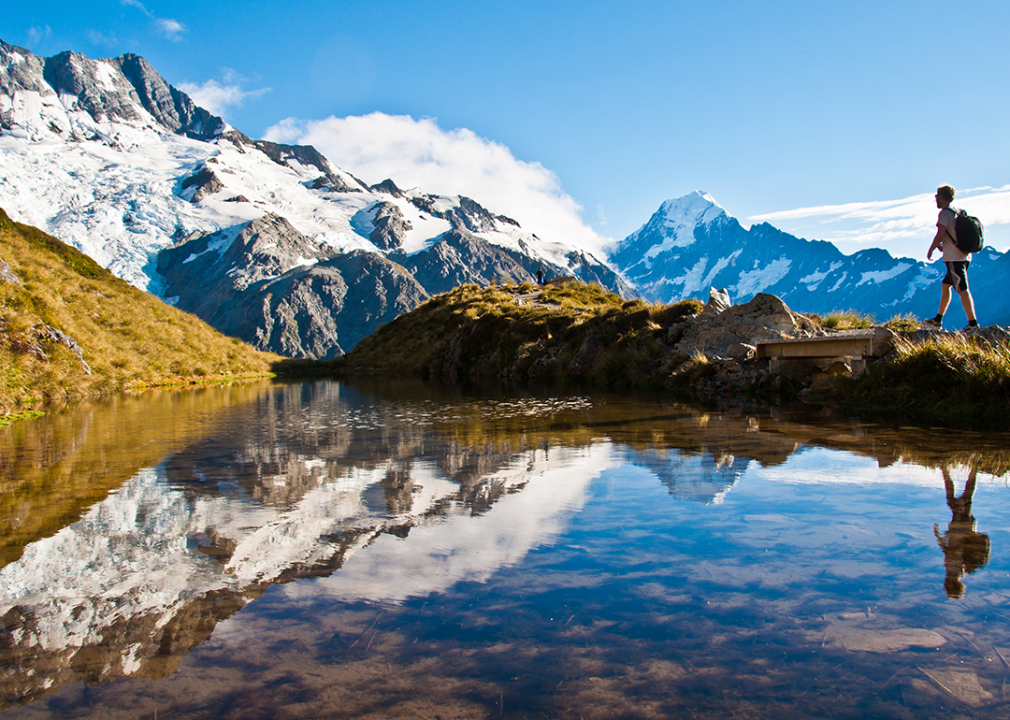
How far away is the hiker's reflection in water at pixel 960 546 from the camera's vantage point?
2.98 meters

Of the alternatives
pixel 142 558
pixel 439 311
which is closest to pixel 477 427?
pixel 142 558

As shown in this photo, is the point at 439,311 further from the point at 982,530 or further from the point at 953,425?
the point at 982,530

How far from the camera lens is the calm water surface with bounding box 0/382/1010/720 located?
2137 millimetres

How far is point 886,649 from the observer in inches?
92.8

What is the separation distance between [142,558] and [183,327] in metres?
35.0

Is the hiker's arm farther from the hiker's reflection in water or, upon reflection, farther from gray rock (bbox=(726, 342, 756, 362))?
the hiker's reflection in water

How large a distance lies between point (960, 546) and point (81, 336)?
85.5ft

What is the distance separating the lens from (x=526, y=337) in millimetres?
31344

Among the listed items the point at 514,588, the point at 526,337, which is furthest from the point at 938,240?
the point at 526,337

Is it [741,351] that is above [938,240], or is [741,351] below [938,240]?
below

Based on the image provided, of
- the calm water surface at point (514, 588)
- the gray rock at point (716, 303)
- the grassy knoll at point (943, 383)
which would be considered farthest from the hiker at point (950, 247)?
the gray rock at point (716, 303)

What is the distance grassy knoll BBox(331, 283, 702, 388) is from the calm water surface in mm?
13982

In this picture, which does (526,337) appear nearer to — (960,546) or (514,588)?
(960,546)

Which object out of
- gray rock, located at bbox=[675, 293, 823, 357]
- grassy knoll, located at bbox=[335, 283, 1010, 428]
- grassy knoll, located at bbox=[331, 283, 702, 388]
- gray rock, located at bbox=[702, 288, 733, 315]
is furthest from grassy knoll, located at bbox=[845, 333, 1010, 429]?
gray rock, located at bbox=[702, 288, 733, 315]
